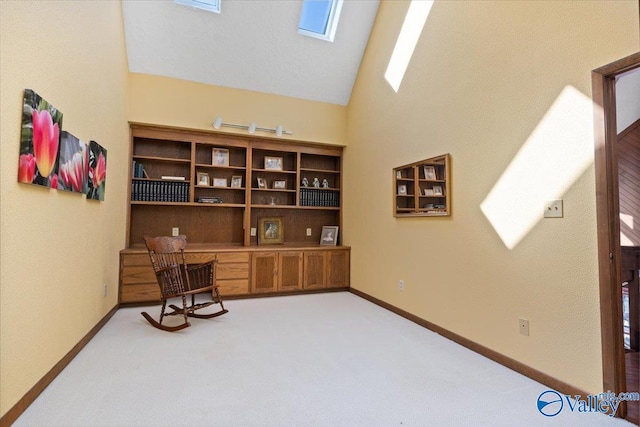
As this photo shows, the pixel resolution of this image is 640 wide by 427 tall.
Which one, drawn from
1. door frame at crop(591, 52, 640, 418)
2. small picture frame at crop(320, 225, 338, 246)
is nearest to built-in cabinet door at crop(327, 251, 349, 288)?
small picture frame at crop(320, 225, 338, 246)

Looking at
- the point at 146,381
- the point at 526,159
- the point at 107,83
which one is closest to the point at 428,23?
the point at 526,159

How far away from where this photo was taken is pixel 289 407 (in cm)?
175

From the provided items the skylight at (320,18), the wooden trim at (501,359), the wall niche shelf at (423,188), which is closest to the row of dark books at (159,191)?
the skylight at (320,18)

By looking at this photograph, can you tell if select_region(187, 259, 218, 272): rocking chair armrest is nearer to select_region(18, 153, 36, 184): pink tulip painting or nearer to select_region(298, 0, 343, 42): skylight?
select_region(18, 153, 36, 184): pink tulip painting

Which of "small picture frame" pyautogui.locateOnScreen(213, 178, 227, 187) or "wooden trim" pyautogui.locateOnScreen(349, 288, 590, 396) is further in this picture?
"small picture frame" pyautogui.locateOnScreen(213, 178, 227, 187)

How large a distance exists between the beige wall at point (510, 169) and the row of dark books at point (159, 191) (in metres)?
2.83

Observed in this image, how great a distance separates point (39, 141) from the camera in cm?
177

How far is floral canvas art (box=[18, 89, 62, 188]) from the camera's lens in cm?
163

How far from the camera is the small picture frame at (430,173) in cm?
310

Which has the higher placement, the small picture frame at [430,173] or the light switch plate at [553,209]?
the small picture frame at [430,173]

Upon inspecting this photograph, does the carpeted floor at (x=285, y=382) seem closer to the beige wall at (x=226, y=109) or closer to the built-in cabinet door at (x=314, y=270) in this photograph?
the built-in cabinet door at (x=314, y=270)

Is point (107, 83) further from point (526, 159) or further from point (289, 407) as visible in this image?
point (526, 159)

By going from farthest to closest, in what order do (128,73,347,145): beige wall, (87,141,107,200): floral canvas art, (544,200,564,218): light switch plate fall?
1. (128,73,347,145): beige wall
2. (87,141,107,200): floral canvas art
3. (544,200,564,218): light switch plate

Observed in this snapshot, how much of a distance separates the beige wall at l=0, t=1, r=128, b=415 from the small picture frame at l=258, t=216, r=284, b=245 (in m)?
1.97
